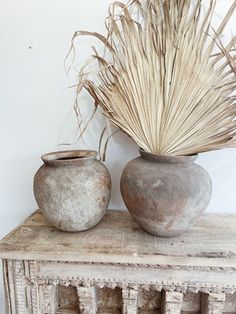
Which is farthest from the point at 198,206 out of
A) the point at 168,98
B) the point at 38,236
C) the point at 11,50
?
the point at 11,50

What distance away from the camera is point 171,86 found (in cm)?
67

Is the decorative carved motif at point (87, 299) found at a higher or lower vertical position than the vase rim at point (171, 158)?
lower

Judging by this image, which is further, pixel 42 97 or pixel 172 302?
pixel 42 97

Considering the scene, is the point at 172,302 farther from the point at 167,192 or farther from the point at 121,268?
the point at 167,192

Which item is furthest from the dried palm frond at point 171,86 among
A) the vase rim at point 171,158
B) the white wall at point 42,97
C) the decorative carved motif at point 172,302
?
the decorative carved motif at point 172,302

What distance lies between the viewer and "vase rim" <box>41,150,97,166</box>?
662 millimetres

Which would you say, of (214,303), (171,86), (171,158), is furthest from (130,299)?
(171,86)

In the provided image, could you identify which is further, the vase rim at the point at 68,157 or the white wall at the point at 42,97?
the white wall at the point at 42,97

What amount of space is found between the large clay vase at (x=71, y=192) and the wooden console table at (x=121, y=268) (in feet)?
0.16

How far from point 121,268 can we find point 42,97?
1.74 ft

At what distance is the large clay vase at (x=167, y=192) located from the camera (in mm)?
611

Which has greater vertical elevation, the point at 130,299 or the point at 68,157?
the point at 68,157

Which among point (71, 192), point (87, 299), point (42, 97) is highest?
point (42, 97)

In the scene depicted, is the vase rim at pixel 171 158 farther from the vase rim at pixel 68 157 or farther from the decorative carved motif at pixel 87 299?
the decorative carved motif at pixel 87 299
